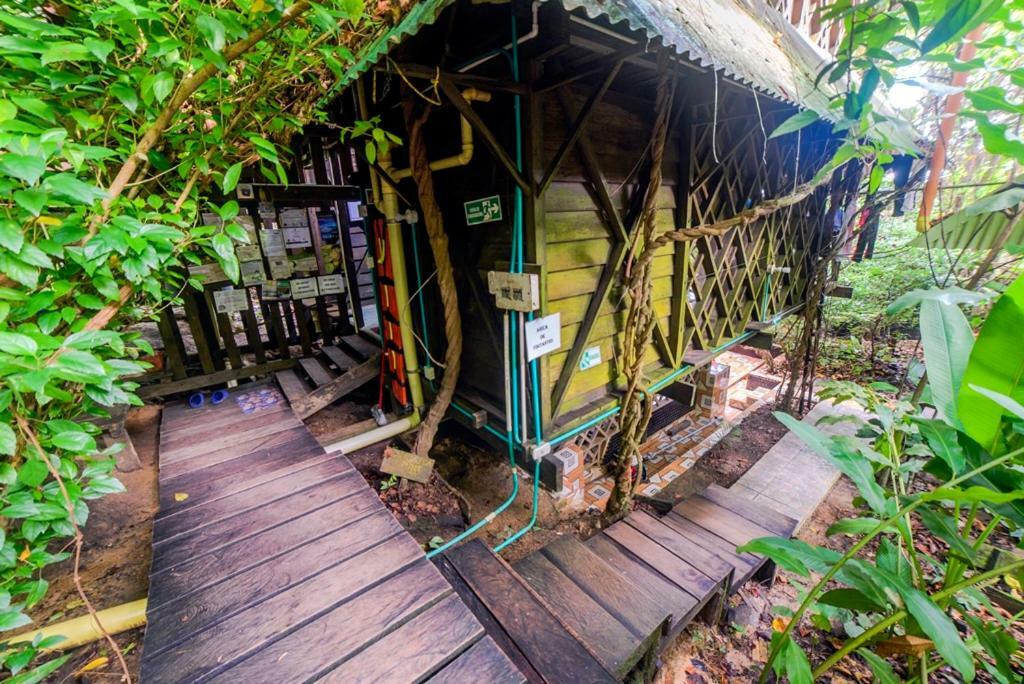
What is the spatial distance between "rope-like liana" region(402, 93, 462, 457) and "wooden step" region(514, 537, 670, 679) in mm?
1624

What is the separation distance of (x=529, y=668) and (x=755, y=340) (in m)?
6.20

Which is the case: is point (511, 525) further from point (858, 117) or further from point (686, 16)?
point (686, 16)

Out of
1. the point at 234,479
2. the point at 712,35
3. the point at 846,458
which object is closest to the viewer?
the point at 846,458

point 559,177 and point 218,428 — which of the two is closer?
point 559,177

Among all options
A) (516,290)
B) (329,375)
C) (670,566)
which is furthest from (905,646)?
(329,375)

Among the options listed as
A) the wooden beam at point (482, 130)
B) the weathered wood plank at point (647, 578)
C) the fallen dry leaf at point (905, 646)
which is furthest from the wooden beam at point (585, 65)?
the weathered wood plank at point (647, 578)

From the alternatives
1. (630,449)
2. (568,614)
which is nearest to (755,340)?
(630,449)

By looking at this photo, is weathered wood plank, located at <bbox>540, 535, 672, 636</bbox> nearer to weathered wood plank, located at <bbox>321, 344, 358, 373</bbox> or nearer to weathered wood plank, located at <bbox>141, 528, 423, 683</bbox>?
weathered wood plank, located at <bbox>141, 528, 423, 683</bbox>

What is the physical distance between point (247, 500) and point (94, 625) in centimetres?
78

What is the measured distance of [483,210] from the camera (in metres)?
3.06

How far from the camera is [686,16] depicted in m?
2.19

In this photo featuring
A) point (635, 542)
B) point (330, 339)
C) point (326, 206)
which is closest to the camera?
point (635, 542)

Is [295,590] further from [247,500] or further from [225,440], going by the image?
[225,440]

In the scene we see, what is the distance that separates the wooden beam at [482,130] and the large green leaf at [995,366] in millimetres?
2281
